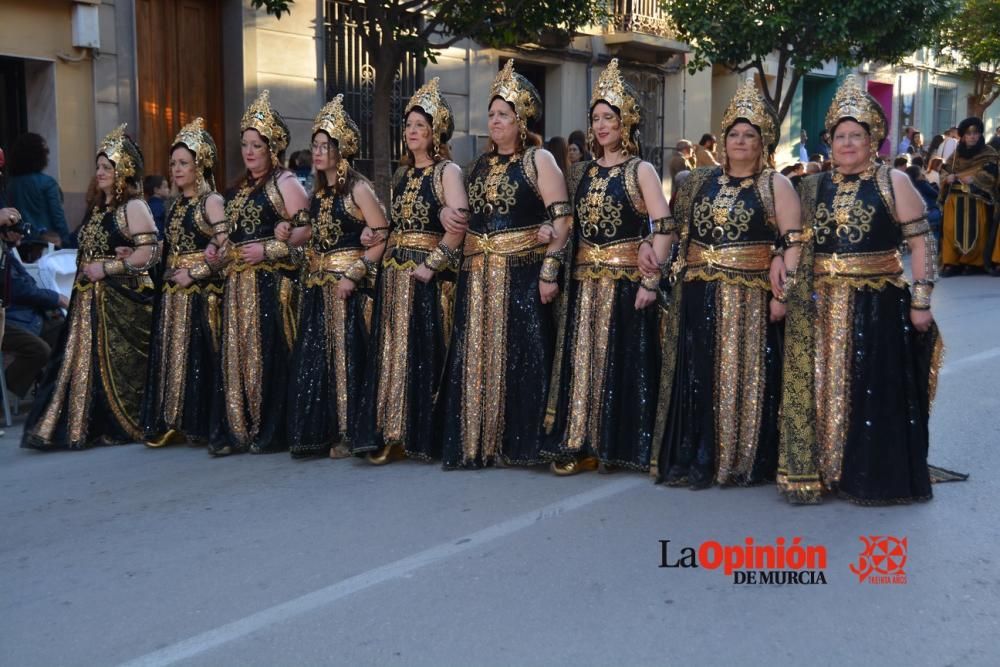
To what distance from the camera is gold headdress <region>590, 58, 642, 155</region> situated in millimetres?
5918

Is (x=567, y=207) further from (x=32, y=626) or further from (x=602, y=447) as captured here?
(x=32, y=626)

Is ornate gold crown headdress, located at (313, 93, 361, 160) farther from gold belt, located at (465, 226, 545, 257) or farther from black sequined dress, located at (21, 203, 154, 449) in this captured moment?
black sequined dress, located at (21, 203, 154, 449)

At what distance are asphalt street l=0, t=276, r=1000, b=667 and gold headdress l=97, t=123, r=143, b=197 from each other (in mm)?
1870

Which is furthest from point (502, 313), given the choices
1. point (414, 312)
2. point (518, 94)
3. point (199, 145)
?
point (199, 145)

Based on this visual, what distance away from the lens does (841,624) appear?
4008mm

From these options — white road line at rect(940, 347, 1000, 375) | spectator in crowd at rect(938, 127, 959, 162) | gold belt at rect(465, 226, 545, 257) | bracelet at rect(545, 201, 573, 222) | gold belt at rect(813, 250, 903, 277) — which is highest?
spectator in crowd at rect(938, 127, 959, 162)

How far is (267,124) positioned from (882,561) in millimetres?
4283

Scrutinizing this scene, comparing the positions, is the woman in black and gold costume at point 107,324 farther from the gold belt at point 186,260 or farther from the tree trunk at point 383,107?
the tree trunk at point 383,107

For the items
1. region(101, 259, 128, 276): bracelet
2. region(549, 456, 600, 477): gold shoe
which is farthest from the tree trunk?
region(549, 456, 600, 477): gold shoe

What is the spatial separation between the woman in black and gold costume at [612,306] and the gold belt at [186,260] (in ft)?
7.45

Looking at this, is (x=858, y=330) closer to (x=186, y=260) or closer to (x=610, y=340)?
(x=610, y=340)

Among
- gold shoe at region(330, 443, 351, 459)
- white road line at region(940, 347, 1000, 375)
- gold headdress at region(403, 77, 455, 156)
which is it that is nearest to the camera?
gold headdress at region(403, 77, 455, 156)

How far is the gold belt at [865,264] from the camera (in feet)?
17.6

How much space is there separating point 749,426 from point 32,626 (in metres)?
3.30
